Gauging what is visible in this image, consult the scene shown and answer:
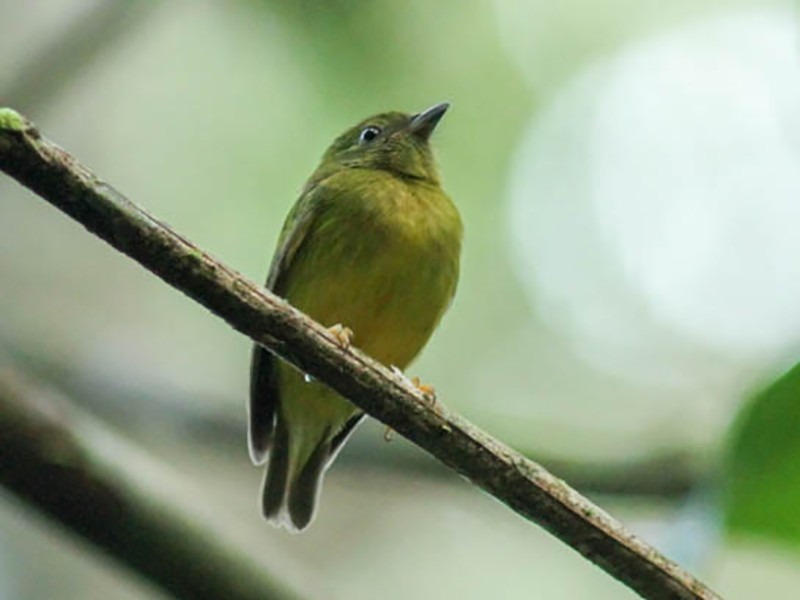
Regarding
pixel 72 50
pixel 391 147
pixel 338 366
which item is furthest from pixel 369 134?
pixel 338 366

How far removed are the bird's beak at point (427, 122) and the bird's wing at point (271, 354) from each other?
0.74 meters

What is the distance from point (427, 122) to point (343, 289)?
4.40 feet

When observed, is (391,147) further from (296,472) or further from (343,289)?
(296,472)

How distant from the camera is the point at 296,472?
492 centimetres

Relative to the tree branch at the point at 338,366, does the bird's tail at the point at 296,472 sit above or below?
above

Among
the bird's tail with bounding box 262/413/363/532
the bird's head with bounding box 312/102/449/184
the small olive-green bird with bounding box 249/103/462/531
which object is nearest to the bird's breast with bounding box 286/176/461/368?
the small olive-green bird with bounding box 249/103/462/531

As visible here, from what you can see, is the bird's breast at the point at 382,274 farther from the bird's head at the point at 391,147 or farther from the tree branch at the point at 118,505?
the tree branch at the point at 118,505

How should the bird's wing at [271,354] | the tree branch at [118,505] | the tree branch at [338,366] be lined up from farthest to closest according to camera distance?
the bird's wing at [271,354]
the tree branch at [118,505]
the tree branch at [338,366]

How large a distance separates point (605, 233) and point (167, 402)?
6011 millimetres

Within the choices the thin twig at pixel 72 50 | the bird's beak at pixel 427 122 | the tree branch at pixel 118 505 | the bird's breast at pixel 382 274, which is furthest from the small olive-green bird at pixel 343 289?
the tree branch at pixel 118 505

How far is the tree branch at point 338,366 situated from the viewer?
7.08ft

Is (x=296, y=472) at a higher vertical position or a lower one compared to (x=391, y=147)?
lower

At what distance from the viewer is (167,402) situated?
424 cm

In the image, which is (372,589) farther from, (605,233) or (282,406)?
(605,233)
